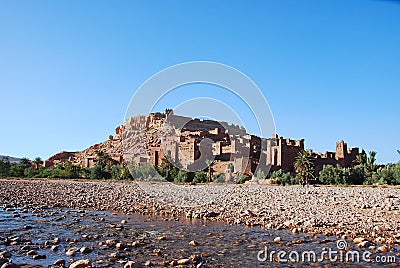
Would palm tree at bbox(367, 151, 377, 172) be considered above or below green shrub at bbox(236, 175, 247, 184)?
above

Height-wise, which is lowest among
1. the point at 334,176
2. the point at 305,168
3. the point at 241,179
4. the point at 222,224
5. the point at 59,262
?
the point at 59,262

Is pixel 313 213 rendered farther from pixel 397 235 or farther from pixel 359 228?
pixel 397 235

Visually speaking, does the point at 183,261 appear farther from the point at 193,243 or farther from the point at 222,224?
the point at 222,224

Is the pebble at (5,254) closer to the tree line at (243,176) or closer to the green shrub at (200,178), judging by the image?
the tree line at (243,176)

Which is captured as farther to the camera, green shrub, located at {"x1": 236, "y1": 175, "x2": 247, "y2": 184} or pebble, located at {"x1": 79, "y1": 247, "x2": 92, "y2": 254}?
green shrub, located at {"x1": 236, "y1": 175, "x2": 247, "y2": 184}

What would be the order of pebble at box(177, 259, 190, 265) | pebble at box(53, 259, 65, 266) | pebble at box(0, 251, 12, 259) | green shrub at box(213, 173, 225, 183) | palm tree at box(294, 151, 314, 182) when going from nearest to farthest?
1. pebble at box(53, 259, 65, 266)
2. pebble at box(177, 259, 190, 265)
3. pebble at box(0, 251, 12, 259)
4. palm tree at box(294, 151, 314, 182)
5. green shrub at box(213, 173, 225, 183)

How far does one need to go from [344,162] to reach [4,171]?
50806 millimetres

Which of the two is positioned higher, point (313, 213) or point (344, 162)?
point (344, 162)

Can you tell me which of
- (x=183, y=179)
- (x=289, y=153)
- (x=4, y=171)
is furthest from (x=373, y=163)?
(x=4, y=171)

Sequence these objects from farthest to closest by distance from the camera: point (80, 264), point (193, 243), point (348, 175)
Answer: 1. point (348, 175)
2. point (193, 243)
3. point (80, 264)

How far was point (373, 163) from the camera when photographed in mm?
39188

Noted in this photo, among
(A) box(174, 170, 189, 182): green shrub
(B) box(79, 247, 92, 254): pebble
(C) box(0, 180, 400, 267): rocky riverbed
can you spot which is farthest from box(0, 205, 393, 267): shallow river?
(A) box(174, 170, 189, 182): green shrub

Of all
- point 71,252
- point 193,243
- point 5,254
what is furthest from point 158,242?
point 5,254

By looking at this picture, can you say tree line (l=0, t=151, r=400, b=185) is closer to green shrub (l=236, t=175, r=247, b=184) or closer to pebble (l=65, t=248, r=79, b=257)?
green shrub (l=236, t=175, r=247, b=184)
